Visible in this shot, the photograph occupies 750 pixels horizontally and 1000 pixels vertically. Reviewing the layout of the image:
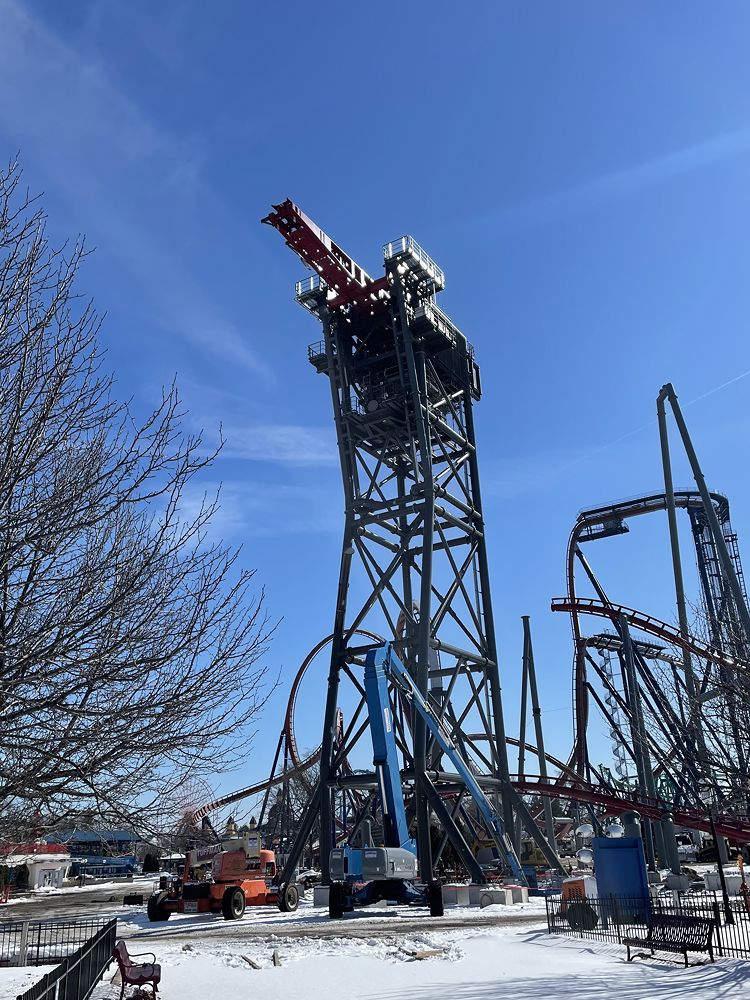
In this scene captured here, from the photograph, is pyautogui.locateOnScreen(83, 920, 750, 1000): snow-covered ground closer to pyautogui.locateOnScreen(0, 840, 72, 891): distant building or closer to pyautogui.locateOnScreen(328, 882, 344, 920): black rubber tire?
pyautogui.locateOnScreen(328, 882, 344, 920): black rubber tire

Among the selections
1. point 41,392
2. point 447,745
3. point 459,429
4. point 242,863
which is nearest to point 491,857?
point 447,745

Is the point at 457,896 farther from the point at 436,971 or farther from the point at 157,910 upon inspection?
the point at 436,971

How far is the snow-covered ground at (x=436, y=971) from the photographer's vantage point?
1070 cm

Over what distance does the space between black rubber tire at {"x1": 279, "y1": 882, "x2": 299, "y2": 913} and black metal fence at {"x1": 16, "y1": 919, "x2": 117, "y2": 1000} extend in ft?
34.5

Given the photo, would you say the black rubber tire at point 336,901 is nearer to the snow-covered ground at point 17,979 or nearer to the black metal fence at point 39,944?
the black metal fence at point 39,944

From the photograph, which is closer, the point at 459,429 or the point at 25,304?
the point at 25,304

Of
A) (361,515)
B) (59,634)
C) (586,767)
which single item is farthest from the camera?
(586,767)

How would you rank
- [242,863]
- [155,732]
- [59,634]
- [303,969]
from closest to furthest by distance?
1. [59,634]
2. [155,732]
3. [303,969]
4. [242,863]

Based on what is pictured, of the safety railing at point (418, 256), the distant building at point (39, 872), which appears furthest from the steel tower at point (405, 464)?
the distant building at point (39, 872)

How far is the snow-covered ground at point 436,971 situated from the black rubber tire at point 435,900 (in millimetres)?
4128

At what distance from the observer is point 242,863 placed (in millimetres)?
24641

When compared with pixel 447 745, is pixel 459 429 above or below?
above

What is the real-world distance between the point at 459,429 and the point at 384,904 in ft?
A: 60.2

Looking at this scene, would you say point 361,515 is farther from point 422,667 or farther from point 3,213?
point 3,213
